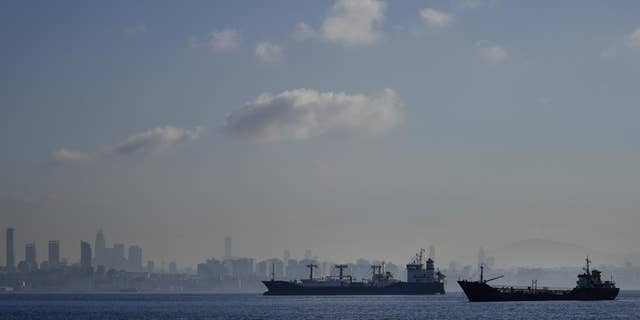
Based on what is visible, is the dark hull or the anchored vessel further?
the dark hull

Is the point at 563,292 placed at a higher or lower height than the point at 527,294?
higher

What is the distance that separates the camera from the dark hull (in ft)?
585

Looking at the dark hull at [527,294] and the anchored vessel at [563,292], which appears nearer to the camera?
the anchored vessel at [563,292]

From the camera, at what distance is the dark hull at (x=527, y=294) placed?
178 metres

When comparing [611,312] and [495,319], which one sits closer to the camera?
[495,319]

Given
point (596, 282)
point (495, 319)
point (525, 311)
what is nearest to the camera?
point (495, 319)

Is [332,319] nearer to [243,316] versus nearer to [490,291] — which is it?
[243,316]

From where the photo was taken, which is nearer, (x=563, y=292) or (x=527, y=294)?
(x=563, y=292)

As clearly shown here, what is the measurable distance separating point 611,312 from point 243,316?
183 ft

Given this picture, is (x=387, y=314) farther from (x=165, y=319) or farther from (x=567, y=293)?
(x=567, y=293)

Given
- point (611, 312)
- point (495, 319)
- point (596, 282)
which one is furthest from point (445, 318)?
point (596, 282)

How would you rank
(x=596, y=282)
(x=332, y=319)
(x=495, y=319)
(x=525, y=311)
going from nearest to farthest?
(x=495, y=319)
(x=332, y=319)
(x=525, y=311)
(x=596, y=282)

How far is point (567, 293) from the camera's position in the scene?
7151 inches

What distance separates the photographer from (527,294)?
598 ft
